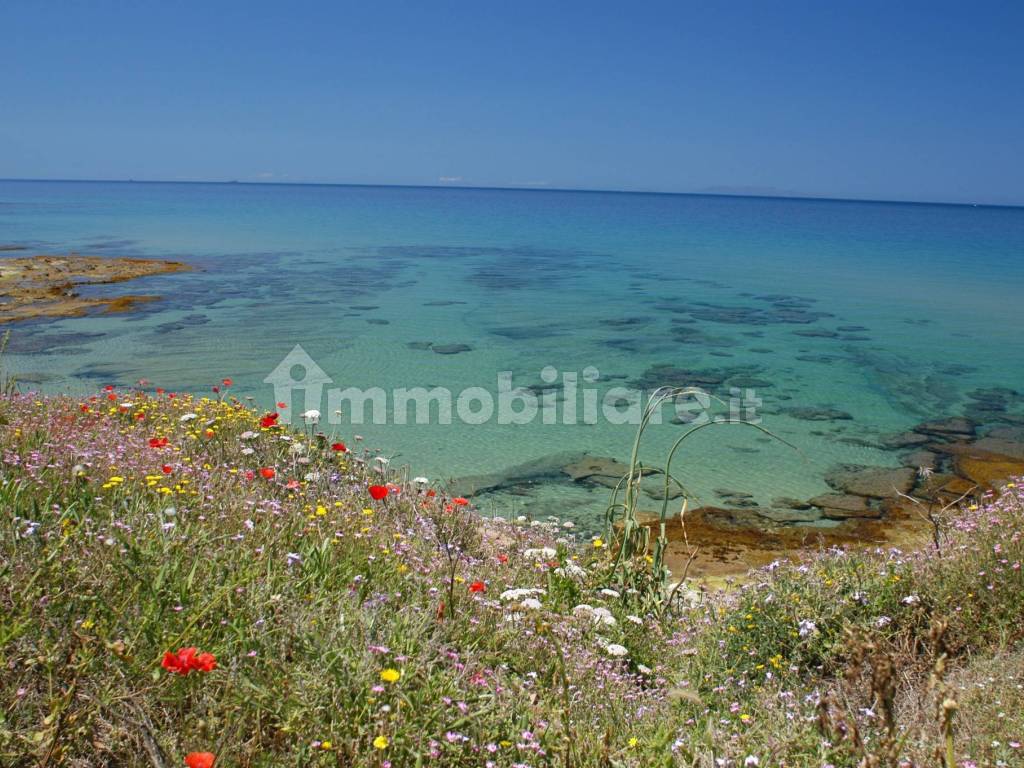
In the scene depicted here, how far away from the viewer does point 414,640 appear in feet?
11.0

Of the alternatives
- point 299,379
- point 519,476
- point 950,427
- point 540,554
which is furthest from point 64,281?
point 950,427

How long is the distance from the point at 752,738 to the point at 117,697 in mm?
2654

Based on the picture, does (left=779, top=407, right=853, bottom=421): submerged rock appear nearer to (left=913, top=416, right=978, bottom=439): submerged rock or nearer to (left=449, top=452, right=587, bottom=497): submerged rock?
(left=913, top=416, right=978, bottom=439): submerged rock

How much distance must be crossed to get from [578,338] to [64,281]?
2196cm

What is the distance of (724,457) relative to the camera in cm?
1265

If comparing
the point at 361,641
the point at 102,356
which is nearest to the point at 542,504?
the point at 361,641

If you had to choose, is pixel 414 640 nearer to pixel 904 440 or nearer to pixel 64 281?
pixel 904 440

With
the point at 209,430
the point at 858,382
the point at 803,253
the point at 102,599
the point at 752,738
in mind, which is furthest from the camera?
the point at 803,253

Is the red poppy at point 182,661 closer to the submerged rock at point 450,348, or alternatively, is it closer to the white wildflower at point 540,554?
the white wildflower at point 540,554

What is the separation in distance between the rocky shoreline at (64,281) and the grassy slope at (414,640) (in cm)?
2178

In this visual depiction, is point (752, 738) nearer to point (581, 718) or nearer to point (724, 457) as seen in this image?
point (581, 718)

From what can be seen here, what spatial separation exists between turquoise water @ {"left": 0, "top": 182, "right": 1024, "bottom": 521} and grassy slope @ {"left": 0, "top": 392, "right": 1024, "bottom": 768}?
5.14 meters

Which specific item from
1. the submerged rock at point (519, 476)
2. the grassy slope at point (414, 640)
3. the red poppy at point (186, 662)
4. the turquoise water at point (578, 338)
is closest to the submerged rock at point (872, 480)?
the turquoise water at point (578, 338)

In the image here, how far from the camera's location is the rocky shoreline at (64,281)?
24.8 meters
